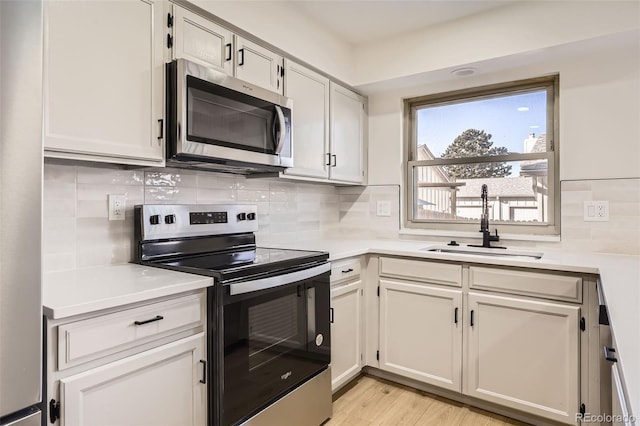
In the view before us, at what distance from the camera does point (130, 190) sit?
1.75 m

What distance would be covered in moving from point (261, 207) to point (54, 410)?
62.2 inches

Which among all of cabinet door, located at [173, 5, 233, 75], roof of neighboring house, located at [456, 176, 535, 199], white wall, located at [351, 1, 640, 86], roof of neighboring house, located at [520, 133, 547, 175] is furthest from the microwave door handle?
roof of neighboring house, located at [520, 133, 547, 175]

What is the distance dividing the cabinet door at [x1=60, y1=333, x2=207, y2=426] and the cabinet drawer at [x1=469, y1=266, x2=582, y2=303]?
4.90 feet

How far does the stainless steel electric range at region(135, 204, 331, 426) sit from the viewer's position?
1.42 meters

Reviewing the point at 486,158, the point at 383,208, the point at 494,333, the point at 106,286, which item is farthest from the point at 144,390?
the point at 486,158

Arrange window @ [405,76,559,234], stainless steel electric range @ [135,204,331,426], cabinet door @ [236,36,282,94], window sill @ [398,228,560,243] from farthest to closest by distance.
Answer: window @ [405,76,559,234], window sill @ [398,228,560,243], cabinet door @ [236,36,282,94], stainless steel electric range @ [135,204,331,426]

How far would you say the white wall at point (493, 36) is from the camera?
2004 millimetres

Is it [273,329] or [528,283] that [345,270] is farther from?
[528,283]

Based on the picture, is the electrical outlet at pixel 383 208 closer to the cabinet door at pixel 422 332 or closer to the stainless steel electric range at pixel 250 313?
the cabinet door at pixel 422 332

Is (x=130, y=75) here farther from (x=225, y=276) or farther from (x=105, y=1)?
(x=225, y=276)

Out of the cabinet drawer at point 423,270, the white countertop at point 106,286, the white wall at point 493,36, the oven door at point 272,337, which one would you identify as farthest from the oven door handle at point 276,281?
the white wall at point 493,36

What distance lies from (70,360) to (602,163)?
2.72 meters

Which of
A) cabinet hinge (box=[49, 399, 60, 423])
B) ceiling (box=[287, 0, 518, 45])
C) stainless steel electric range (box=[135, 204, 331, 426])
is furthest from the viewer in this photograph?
ceiling (box=[287, 0, 518, 45])

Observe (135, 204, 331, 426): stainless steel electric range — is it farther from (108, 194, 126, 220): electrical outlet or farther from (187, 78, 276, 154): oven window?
(187, 78, 276, 154): oven window
